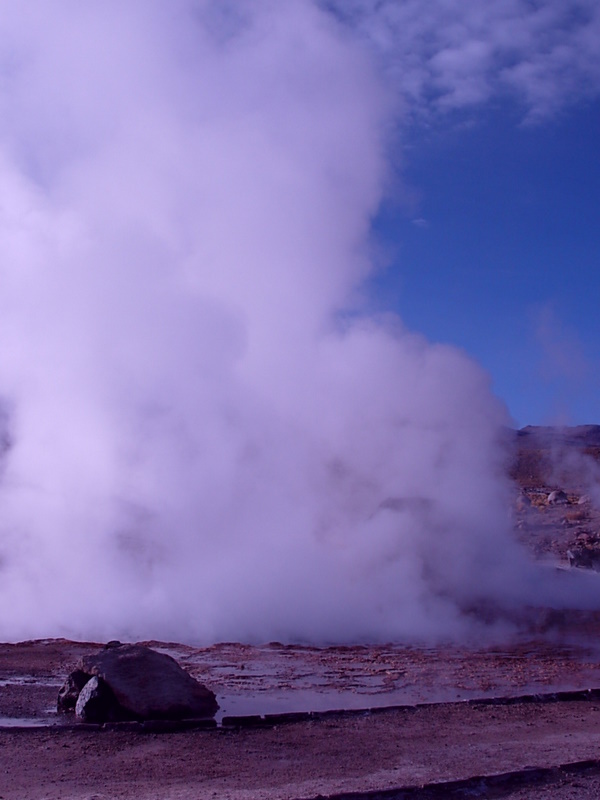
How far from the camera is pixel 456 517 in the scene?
59.3 ft

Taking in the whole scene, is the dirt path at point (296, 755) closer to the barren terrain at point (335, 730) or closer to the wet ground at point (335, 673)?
the barren terrain at point (335, 730)

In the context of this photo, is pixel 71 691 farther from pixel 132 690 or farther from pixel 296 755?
pixel 296 755

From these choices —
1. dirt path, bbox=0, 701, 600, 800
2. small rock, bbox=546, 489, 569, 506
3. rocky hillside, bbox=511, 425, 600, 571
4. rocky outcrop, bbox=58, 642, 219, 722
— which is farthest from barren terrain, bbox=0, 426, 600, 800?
small rock, bbox=546, 489, 569, 506

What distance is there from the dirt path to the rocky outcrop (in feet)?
1.80

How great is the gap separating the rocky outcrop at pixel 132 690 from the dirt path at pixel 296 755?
1.80ft

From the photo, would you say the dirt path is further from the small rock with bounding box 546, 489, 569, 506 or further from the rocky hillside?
the small rock with bounding box 546, 489, 569, 506

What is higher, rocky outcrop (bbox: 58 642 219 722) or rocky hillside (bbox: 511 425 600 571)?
rocky hillside (bbox: 511 425 600 571)

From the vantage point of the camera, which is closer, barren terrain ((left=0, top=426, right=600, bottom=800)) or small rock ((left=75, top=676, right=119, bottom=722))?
barren terrain ((left=0, top=426, right=600, bottom=800))

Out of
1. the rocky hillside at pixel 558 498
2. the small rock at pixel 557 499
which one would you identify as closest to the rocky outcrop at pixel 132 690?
the rocky hillside at pixel 558 498

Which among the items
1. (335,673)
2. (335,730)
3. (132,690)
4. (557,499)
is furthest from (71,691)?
(557,499)

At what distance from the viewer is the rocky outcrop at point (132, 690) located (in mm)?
7828

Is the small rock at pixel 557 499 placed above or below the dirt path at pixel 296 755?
above

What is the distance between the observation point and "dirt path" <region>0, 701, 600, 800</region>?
19.3ft

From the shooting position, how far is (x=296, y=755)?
671cm
